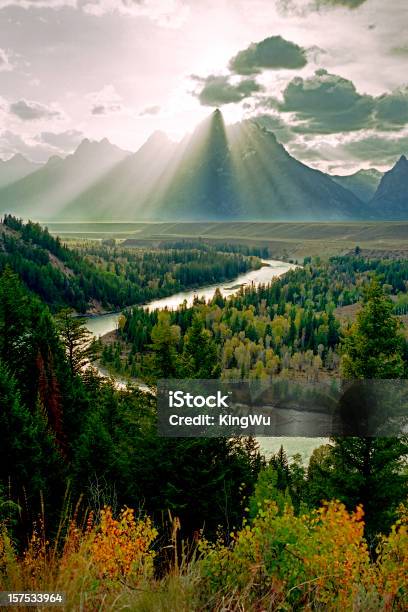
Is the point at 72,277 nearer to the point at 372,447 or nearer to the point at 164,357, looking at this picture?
the point at 164,357

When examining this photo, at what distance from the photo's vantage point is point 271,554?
25.1ft

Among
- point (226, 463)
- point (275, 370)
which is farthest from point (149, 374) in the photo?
point (275, 370)

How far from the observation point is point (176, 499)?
2377cm

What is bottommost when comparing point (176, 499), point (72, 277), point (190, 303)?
point (176, 499)

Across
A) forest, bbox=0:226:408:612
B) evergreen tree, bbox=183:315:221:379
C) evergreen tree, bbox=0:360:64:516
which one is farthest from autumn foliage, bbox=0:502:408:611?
evergreen tree, bbox=183:315:221:379

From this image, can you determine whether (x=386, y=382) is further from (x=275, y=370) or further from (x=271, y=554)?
(x=275, y=370)

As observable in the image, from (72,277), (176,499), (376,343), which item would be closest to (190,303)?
(72,277)

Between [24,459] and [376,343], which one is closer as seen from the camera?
[376,343]

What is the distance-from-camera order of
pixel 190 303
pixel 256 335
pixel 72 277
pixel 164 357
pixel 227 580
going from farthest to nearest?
1. pixel 72 277
2. pixel 190 303
3. pixel 256 335
4. pixel 164 357
5. pixel 227 580

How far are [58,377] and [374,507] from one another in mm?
22745

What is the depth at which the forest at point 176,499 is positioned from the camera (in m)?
6.63

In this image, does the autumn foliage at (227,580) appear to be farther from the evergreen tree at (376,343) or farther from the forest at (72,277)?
the forest at (72,277)

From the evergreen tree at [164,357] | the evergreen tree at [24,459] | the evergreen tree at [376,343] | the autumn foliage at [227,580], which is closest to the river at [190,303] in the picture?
the evergreen tree at [164,357]

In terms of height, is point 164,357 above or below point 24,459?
above
